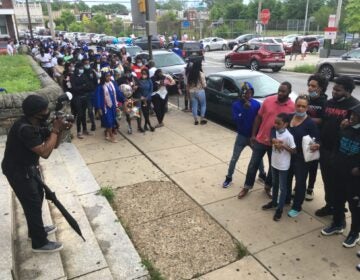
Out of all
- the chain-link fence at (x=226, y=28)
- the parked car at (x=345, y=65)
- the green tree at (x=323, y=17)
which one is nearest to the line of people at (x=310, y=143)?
the parked car at (x=345, y=65)

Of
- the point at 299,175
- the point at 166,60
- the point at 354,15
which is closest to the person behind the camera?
the point at 299,175

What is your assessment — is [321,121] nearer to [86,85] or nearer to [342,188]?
[342,188]

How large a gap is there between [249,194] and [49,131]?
3211mm

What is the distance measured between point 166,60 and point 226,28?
38695 millimetres

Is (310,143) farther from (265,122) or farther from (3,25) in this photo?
(3,25)

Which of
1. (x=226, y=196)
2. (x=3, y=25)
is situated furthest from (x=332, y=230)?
(x=3, y=25)

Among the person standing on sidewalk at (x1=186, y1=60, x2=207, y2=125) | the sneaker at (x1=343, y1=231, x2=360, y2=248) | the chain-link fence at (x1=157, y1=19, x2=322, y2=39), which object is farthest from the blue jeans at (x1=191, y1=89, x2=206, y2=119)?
the chain-link fence at (x1=157, y1=19, x2=322, y2=39)

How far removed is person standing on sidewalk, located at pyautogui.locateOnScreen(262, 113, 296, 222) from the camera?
4.35 metres

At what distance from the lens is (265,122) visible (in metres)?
4.89

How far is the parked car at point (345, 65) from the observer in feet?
49.1

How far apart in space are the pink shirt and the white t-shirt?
38cm

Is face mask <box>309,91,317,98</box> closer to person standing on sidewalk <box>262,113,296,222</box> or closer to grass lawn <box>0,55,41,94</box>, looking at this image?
person standing on sidewalk <box>262,113,296,222</box>

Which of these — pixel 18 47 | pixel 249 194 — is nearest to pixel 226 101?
pixel 249 194

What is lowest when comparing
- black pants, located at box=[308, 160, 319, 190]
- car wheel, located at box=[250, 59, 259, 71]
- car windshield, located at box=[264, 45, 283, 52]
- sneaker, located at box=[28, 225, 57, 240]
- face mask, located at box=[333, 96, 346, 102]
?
car wheel, located at box=[250, 59, 259, 71]
